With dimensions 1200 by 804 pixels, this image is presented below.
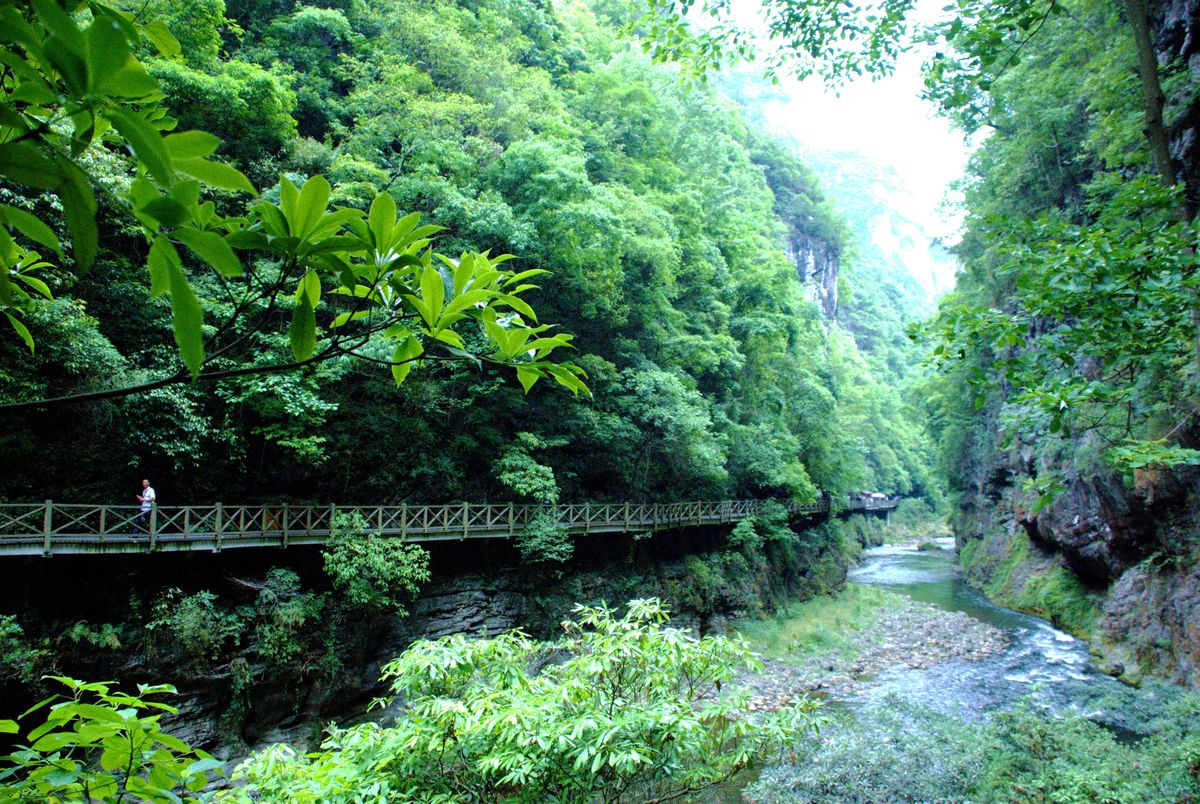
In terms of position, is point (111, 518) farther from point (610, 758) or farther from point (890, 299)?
point (890, 299)

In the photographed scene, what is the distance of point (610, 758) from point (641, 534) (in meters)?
12.0

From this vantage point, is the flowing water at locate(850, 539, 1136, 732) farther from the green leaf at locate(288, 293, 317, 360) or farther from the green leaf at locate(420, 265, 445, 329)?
the green leaf at locate(288, 293, 317, 360)

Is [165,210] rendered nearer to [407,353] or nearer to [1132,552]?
[407,353]

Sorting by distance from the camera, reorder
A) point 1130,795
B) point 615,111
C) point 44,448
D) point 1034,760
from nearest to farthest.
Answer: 1. point 1130,795
2. point 1034,760
3. point 44,448
4. point 615,111

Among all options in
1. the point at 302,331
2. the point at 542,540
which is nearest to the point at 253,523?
the point at 542,540

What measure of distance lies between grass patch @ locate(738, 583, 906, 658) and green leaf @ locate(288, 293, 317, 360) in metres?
12.6

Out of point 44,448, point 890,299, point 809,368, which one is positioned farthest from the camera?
point 890,299

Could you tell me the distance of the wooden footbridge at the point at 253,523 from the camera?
23.4ft

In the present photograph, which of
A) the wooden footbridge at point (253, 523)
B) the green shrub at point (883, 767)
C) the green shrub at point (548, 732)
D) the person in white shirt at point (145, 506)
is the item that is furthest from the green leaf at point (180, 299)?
the person in white shirt at point (145, 506)

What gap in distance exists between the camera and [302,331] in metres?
0.85

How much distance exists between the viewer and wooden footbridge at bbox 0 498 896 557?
712 centimetres

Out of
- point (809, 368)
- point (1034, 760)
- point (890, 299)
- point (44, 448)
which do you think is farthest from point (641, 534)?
point (890, 299)

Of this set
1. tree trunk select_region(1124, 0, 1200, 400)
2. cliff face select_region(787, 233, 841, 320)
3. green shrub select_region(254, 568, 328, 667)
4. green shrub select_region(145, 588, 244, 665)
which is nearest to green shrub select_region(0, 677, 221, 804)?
tree trunk select_region(1124, 0, 1200, 400)

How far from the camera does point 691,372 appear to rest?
17422 millimetres
